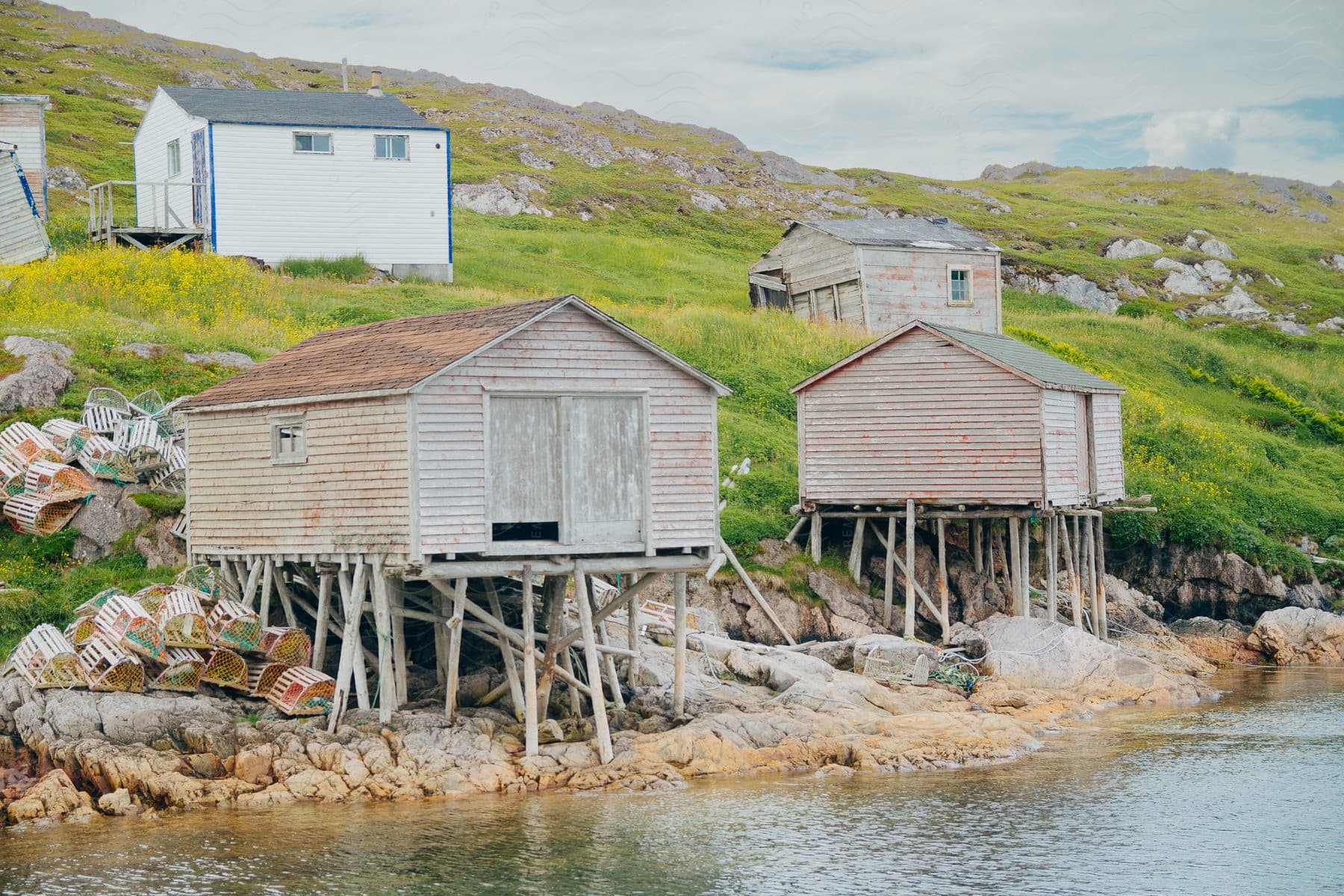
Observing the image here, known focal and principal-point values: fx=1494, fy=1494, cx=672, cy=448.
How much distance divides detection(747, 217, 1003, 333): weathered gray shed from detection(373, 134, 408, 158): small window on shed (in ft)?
45.6

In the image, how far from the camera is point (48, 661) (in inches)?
860

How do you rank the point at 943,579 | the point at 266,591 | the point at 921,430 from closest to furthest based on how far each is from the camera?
the point at 266,591 < the point at 921,430 < the point at 943,579

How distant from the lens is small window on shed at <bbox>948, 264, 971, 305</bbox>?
47469mm

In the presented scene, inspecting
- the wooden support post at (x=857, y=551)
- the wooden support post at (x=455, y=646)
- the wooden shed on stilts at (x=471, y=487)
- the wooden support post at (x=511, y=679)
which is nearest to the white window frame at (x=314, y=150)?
the wooden support post at (x=857, y=551)

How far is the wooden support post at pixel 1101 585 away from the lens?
34.5m

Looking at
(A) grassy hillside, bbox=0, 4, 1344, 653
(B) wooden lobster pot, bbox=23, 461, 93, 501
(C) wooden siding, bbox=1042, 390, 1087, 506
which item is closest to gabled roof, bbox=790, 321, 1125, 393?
(C) wooden siding, bbox=1042, 390, 1087, 506

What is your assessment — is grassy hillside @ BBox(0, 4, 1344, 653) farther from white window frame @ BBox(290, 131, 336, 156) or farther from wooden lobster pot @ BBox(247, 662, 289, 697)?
wooden lobster pot @ BBox(247, 662, 289, 697)

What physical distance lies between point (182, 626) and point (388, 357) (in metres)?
5.17

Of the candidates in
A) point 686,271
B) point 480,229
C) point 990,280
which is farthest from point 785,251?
point 480,229

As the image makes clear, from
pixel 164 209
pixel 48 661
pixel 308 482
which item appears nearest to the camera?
pixel 48 661

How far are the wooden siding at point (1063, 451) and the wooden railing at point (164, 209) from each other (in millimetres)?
26905

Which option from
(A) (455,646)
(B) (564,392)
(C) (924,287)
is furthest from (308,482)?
(C) (924,287)

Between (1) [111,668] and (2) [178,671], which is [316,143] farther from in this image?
(1) [111,668]

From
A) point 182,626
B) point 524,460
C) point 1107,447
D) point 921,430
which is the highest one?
point 921,430
